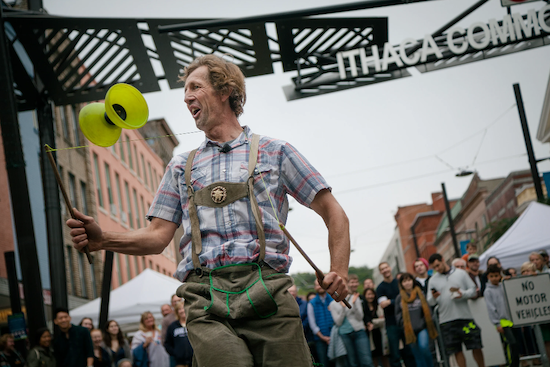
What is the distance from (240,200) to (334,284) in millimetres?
498

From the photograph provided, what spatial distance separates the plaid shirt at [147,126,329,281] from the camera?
8.49 feet

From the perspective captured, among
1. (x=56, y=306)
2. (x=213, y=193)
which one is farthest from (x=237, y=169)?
(x=56, y=306)

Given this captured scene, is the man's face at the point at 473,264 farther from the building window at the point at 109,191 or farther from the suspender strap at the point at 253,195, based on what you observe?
the building window at the point at 109,191

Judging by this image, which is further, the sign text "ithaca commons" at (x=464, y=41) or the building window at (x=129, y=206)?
the building window at (x=129, y=206)

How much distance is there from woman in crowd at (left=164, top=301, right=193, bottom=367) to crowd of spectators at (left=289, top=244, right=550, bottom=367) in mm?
1917

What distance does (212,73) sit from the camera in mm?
2961

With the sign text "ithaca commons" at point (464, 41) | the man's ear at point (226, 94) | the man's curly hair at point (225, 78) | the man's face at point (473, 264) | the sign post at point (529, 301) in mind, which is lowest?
the sign post at point (529, 301)

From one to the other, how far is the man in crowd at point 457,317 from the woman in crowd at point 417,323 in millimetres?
287

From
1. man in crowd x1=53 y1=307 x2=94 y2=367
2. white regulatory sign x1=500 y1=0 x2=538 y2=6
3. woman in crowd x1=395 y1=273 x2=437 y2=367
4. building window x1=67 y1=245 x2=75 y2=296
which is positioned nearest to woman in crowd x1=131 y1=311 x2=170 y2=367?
man in crowd x1=53 y1=307 x2=94 y2=367

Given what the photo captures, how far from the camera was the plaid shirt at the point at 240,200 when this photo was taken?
8.49 feet

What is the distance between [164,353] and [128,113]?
9422 millimetres

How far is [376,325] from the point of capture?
11188 millimetres

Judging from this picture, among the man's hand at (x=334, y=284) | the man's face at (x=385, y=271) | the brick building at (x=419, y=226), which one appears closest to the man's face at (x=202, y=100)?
the man's hand at (x=334, y=284)

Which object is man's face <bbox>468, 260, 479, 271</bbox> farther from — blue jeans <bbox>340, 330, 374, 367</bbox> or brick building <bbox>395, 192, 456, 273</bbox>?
brick building <bbox>395, 192, 456, 273</bbox>
